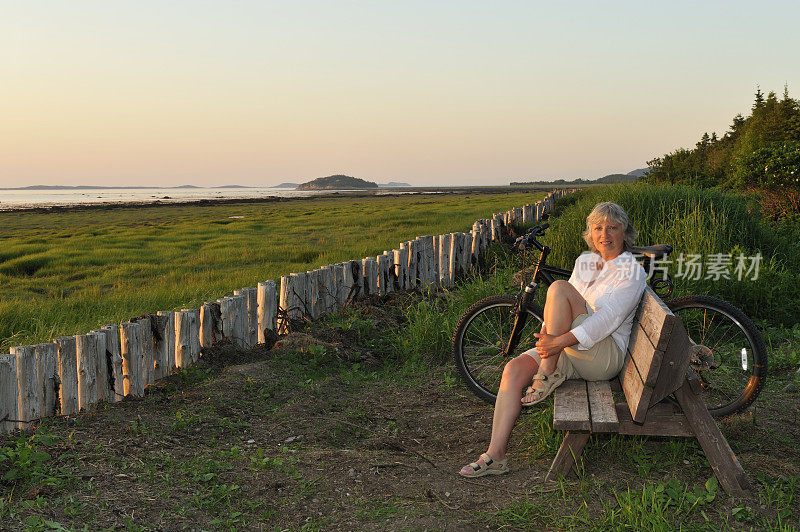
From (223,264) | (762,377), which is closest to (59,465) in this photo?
(762,377)

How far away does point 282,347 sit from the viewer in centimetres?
610

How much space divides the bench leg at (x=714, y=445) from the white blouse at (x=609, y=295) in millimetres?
525

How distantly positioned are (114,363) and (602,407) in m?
3.74

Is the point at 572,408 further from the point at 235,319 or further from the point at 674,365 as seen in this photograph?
the point at 235,319

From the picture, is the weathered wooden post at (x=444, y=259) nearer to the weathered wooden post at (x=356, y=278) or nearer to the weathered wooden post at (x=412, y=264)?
the weathered wooden post at (x=412, y=264)

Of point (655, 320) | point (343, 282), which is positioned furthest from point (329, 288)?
point (655, 320)

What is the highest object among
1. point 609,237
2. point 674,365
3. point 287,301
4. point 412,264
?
point 609,237

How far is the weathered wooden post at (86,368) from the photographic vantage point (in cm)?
454

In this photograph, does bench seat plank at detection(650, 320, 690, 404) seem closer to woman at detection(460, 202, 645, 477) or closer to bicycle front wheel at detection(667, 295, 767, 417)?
woman at detection(460, 202, 645, 477)

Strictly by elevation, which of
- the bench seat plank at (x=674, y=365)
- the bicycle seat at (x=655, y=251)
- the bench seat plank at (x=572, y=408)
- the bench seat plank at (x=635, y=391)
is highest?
the bicycle seat at (x=655, y=251)

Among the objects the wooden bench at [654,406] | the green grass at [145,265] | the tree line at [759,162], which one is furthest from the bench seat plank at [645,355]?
the tree line at [759,162]

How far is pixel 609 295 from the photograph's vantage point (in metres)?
3.90

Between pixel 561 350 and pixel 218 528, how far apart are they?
91.7 inches

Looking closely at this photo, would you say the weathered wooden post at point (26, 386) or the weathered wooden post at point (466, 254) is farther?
the weathered wooden post at point (466, 254)
